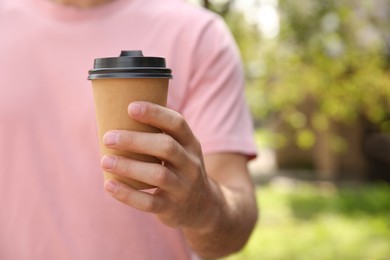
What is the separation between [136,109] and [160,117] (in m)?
0.05

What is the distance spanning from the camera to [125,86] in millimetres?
1272

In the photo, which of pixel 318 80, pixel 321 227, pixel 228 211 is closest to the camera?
pixel 228 211

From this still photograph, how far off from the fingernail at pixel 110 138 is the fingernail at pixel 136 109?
5 centimetres

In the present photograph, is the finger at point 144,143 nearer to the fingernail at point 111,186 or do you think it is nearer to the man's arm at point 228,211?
the fingernail at point 111,186

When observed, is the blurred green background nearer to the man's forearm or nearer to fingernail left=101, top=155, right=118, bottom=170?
the man's forearm

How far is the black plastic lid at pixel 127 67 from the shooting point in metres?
1.26

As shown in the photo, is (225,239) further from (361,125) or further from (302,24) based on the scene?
(361,125)

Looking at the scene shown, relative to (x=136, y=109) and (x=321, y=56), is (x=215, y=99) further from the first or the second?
(x=321, y=56)

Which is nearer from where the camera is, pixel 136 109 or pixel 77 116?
pixel 136 109

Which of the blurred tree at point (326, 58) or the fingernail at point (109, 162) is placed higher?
the fingernail at point (109, 162)

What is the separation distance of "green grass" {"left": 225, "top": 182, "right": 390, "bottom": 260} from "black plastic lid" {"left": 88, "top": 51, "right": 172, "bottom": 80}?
6273mm

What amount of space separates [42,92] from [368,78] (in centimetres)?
690

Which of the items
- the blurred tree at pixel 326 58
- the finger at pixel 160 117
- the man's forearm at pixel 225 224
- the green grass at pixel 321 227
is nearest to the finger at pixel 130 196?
the finger at pixel 160 117

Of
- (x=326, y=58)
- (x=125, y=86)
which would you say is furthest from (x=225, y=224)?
(x=326, y=58)
